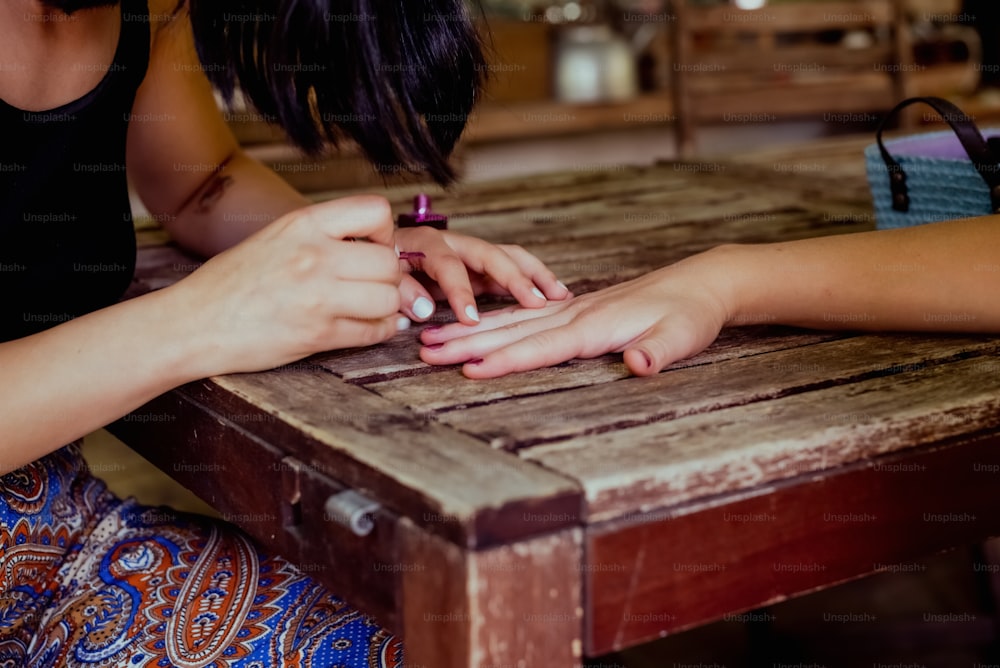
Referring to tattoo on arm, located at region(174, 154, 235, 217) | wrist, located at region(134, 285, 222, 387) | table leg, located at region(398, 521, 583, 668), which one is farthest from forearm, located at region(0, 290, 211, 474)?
tattoo on arm, located at region(174, 154, 235, 217)

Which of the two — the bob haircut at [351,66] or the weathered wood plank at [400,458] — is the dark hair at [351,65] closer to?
the bob haircut at [351,66]

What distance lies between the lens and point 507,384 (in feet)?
2.66

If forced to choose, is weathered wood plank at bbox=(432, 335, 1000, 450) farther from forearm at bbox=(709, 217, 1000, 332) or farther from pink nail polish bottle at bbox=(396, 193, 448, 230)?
pink nail polish bottle at bbox=(396, 193, 448, 230)

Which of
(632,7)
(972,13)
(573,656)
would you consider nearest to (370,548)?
(573,656)

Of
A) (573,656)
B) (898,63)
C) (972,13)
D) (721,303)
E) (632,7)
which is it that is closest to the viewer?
(573,656)

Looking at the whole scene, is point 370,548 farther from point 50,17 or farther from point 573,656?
point 50,17

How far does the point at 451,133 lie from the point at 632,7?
3.27 metres

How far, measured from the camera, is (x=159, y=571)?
3.34ft

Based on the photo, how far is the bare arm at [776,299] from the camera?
2.81 feet

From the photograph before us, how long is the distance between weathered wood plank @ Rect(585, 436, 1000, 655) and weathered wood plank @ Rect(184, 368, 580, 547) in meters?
0.05

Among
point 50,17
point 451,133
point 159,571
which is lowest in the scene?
point 159,571

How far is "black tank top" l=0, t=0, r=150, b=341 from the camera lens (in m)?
0.98

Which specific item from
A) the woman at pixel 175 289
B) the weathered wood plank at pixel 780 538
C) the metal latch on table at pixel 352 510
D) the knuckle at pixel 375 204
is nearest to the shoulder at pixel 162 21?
the woman at pixel 175 289

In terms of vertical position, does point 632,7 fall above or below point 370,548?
above
